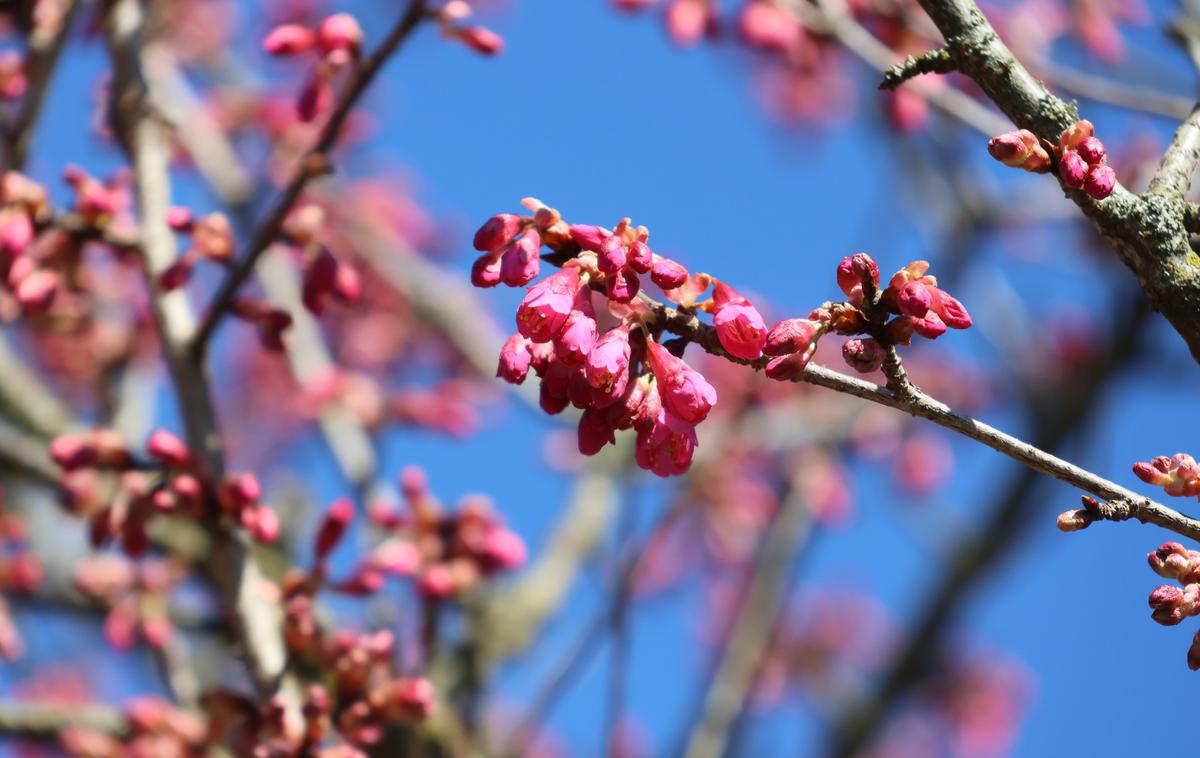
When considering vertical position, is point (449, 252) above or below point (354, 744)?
above

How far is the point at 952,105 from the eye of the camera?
2.91 metres

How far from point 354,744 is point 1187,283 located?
189 cm

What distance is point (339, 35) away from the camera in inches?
110

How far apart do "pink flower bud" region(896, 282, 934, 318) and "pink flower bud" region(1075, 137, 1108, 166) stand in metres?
0.29

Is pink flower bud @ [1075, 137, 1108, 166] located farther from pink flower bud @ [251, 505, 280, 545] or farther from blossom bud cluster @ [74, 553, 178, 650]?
Answer: blossom bud cluster @ [74, 553, 178, 650]

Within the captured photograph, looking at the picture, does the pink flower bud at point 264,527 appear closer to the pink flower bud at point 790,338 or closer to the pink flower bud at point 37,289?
the pink flower bud at point 37,289

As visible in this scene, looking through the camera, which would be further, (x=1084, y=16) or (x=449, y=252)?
(x=449, y=252)

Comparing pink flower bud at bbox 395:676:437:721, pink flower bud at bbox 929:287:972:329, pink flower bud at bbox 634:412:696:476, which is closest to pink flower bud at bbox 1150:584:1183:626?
pink flower bud at bbox 929:287:972:329

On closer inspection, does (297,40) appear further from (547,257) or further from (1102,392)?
(1102,392)

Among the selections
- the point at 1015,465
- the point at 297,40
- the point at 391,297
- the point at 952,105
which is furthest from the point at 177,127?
the point at 391,297

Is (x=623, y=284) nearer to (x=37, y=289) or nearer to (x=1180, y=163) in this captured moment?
(x=1180, y=163)

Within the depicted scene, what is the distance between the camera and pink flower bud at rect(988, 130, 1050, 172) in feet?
5.48

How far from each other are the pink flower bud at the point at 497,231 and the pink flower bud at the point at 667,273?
0.26 meters

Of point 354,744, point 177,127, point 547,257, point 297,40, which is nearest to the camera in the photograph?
point 547,257
